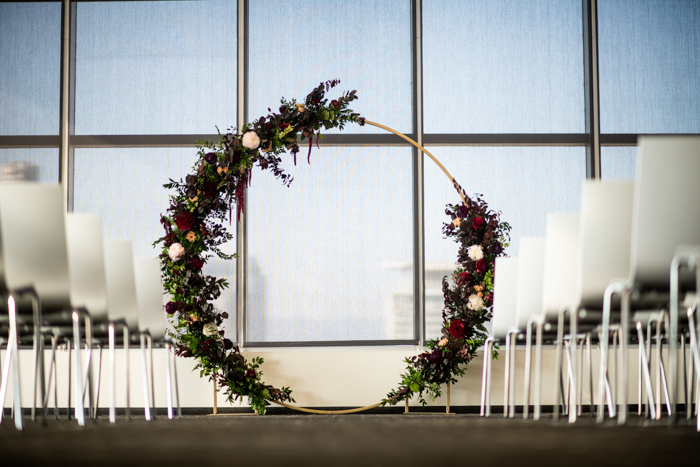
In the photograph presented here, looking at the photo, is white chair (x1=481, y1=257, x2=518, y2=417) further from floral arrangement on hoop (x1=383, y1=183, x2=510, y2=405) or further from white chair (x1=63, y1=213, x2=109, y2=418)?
white chair (x1=63, y1=213, x2=109, y2=418)

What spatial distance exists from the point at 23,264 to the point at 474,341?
327 cm

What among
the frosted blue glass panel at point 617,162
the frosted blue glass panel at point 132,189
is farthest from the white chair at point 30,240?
the frosted blue glass panel at point 617,162

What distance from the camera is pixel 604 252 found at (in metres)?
2.81

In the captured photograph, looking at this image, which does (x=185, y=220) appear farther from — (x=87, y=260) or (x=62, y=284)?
(x=62, y=284)

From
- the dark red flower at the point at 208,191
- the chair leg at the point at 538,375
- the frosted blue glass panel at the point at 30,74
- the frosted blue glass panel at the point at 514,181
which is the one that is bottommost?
the chair leg at the point at 538,375

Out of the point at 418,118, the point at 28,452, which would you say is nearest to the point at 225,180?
the point at 418,118

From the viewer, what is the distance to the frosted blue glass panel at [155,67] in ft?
20.3

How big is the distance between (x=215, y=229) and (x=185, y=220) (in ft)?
0.77

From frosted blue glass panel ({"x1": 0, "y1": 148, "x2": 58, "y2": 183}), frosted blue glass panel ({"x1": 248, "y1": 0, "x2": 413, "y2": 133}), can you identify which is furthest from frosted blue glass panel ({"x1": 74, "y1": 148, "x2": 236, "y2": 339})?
frosted blue glass panel ({"x1": 248, "y1": 0, "x2": 413, "y2": 133})

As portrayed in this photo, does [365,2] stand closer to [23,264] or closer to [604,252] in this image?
[604,252]

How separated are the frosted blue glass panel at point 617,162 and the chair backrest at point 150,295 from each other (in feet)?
13.5

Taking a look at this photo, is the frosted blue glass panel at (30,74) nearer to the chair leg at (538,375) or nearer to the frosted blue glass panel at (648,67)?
the chair leg at (538,375)

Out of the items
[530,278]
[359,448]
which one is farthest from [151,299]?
[359,448]

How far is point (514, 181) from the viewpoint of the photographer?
621 centimetres
